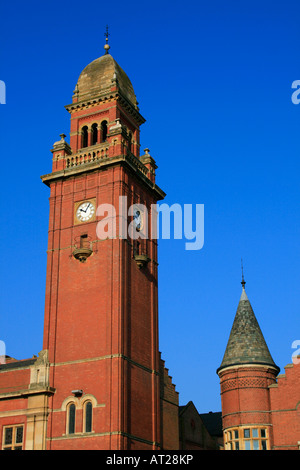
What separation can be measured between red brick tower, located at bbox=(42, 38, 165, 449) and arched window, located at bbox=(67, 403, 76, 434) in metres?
0.06

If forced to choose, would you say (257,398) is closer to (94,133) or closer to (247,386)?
(247,386)

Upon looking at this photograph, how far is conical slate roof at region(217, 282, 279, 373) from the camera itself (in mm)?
49844

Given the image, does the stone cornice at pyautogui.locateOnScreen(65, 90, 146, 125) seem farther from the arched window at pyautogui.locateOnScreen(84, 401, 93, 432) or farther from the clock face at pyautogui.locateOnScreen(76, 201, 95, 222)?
the arched window at pyautogui.locateOnScreen(84, 401, 93, 432)

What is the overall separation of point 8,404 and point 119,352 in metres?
8.27

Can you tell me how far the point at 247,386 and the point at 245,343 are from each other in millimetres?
3275

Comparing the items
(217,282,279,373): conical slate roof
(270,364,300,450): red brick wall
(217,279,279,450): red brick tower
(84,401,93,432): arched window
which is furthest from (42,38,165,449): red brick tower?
(270,364,300,450): red brick wall

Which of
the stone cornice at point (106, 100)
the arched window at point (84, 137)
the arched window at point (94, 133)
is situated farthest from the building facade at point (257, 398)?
the stone cornice at point (106, 100)

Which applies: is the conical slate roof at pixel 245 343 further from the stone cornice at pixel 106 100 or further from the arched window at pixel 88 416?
the stone cornice at pixel 106 100

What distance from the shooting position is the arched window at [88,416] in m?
42.9

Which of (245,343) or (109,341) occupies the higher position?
(245,343)

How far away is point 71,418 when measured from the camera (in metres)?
43.6

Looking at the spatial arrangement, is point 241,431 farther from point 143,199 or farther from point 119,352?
point 143,199

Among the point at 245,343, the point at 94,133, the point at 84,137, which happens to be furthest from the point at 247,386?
the point at 84,137

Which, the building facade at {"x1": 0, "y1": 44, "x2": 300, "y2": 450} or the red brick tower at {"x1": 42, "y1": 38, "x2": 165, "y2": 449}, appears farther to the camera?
the building facade at {"x1": 0, "y1": 44, "x2": 300, "y2": 450}
